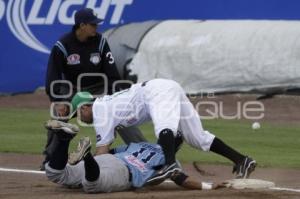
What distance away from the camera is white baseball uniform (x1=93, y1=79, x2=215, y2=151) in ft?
26.7

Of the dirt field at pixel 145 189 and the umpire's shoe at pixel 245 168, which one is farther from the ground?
the umpire's shoe at pixel 245 168

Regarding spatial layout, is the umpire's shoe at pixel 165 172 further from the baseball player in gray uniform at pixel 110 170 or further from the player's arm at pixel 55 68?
the player's arm at pixel 55 68

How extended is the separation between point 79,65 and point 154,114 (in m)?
1.84

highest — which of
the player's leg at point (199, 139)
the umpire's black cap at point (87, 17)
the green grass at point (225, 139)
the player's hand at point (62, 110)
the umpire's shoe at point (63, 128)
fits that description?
the umpire's black cap at point (87, 17)

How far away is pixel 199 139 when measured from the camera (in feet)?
28.0

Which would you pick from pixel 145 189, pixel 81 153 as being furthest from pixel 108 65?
pixel 81 153

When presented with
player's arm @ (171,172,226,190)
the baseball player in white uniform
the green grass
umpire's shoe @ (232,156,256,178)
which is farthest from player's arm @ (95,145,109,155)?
the green grass

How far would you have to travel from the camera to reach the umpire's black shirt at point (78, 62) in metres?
9.67

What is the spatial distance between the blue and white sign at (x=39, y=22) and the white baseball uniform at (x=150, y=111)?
1128 cm

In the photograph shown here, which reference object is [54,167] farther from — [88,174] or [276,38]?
[276,38]

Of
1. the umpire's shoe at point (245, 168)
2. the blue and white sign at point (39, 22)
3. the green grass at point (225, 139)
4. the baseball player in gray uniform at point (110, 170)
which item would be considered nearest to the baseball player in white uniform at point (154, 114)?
the umpire's shoe at point (245, 168)

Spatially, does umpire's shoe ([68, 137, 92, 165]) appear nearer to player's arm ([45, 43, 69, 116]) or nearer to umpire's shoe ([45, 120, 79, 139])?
umpire's shoe ([45, 120, 79, 139])

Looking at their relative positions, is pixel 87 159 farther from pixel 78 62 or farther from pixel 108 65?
pixel 108 65

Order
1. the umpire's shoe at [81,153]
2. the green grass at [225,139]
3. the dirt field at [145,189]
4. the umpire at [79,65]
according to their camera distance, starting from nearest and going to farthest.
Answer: the umpire's shoe at [81,153] → the dirt field at [145,189] → the umpire at [79,65] → the green grass at [225,139]
